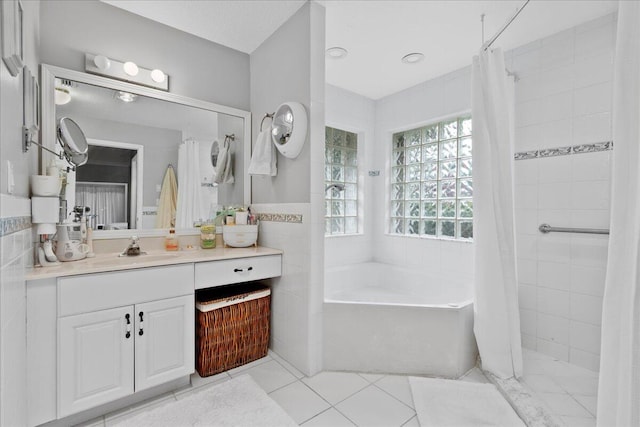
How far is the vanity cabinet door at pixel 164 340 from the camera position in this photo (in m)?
1.57

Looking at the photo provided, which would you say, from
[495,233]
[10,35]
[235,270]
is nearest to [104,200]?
[235,270]

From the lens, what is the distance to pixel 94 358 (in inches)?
56.6

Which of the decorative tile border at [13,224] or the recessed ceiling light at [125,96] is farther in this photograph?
the recessed ceiling light at [125,96]

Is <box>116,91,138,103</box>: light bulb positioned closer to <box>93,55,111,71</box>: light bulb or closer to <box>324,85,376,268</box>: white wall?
<box>93,55,111,71</box>: light bulb

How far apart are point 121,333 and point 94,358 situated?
0.14 metres

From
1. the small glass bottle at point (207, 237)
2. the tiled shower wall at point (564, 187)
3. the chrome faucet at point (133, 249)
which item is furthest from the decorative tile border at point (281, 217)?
the tiled shower wall at point (564, 187)

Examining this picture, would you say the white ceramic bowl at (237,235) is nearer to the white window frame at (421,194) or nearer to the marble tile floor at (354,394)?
the marble tile floor at (354,394)

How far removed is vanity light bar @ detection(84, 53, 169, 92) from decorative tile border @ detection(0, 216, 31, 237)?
1037 millimetres

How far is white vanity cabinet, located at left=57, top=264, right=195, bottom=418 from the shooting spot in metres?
1.38

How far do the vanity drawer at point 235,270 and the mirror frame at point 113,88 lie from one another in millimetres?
552

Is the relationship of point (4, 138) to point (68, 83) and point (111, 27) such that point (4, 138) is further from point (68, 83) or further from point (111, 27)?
point (111, 27)

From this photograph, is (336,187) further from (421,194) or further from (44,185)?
(44,185)

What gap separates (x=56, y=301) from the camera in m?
1.34

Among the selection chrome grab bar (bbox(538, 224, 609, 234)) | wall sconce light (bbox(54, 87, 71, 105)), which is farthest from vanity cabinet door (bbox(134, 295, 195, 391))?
chrome grab bar (bbox(538, 224, 609, 234))
